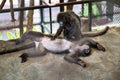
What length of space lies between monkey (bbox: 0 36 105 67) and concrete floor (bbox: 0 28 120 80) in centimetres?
4

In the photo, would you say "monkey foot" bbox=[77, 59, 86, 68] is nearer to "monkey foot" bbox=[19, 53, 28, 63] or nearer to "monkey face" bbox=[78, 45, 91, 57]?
"monkey face" bbox=[78, 45, 91, 57]

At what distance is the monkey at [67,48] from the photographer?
224cm

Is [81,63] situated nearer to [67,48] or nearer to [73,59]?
[73,59]

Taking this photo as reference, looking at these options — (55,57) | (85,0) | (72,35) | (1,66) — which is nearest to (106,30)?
(85,0)

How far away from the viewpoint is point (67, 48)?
2324 millimetres

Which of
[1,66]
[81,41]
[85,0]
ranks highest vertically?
[85,0]

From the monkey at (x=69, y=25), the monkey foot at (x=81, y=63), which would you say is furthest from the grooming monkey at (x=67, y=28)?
the monkey foot at (x=81, y=63)

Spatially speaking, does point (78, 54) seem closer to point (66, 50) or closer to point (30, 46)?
point (66, 50)

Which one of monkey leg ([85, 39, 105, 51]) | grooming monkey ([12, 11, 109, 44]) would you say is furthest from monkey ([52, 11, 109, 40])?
monkey leg ([85, 39, 105, 51])

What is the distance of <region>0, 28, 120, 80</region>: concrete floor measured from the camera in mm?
2066

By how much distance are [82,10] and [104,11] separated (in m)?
0.34

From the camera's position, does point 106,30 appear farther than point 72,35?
Yes

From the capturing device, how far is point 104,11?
3756 millimetres

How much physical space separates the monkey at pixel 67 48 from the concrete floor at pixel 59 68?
4 cm
